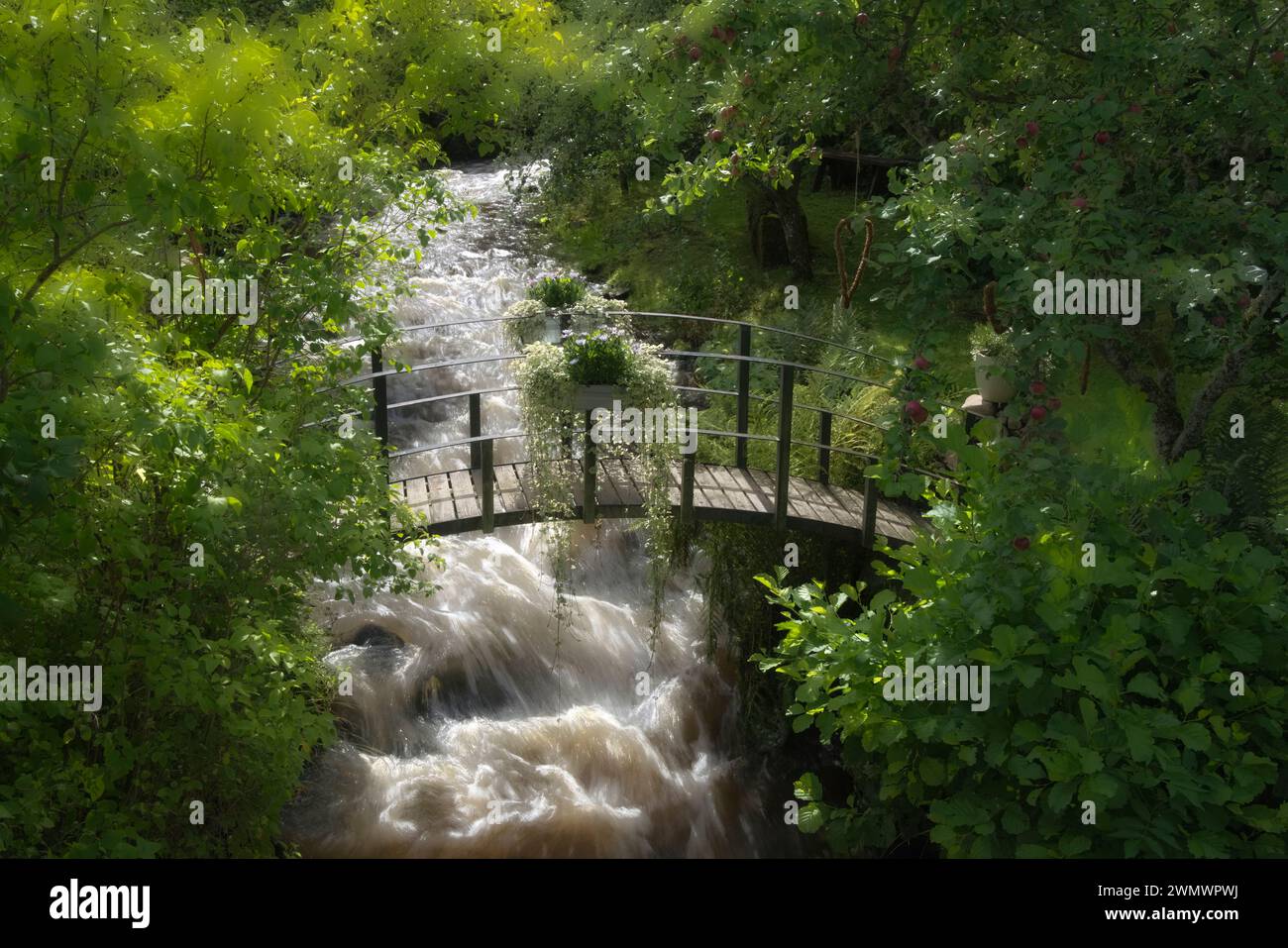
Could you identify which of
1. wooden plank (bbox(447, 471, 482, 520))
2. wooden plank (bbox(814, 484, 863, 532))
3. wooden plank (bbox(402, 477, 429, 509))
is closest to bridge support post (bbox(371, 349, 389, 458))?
wooden plank (bbox(402, 477, 429, 509))

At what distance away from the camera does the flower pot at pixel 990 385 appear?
7.15 metres

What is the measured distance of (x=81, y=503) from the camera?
4184mm

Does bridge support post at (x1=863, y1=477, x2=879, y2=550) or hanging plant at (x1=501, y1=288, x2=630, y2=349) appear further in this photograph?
hanging plant at (x1=501, y1=288, x2=630, y2=349)

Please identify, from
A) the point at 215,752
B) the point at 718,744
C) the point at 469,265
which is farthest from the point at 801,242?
the point at 215,752

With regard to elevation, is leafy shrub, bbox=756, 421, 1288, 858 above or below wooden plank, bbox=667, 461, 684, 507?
below

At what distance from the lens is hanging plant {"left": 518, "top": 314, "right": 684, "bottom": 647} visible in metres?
7.10

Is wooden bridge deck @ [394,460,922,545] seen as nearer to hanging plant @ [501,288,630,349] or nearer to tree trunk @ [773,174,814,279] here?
hanging plant @ [501,288,630,349]

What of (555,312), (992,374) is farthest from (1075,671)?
(555,312)

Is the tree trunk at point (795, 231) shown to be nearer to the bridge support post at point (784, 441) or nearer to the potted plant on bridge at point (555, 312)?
the potted plant on bridge at point (555, 312)

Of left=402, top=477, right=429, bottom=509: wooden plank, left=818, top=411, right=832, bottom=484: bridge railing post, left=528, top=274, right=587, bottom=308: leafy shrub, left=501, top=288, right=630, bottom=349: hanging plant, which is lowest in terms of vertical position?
left=402, top=477, right=429, bottom=509: wooden plank

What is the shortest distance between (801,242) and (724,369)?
93.1 inches

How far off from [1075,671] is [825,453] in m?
3.95
